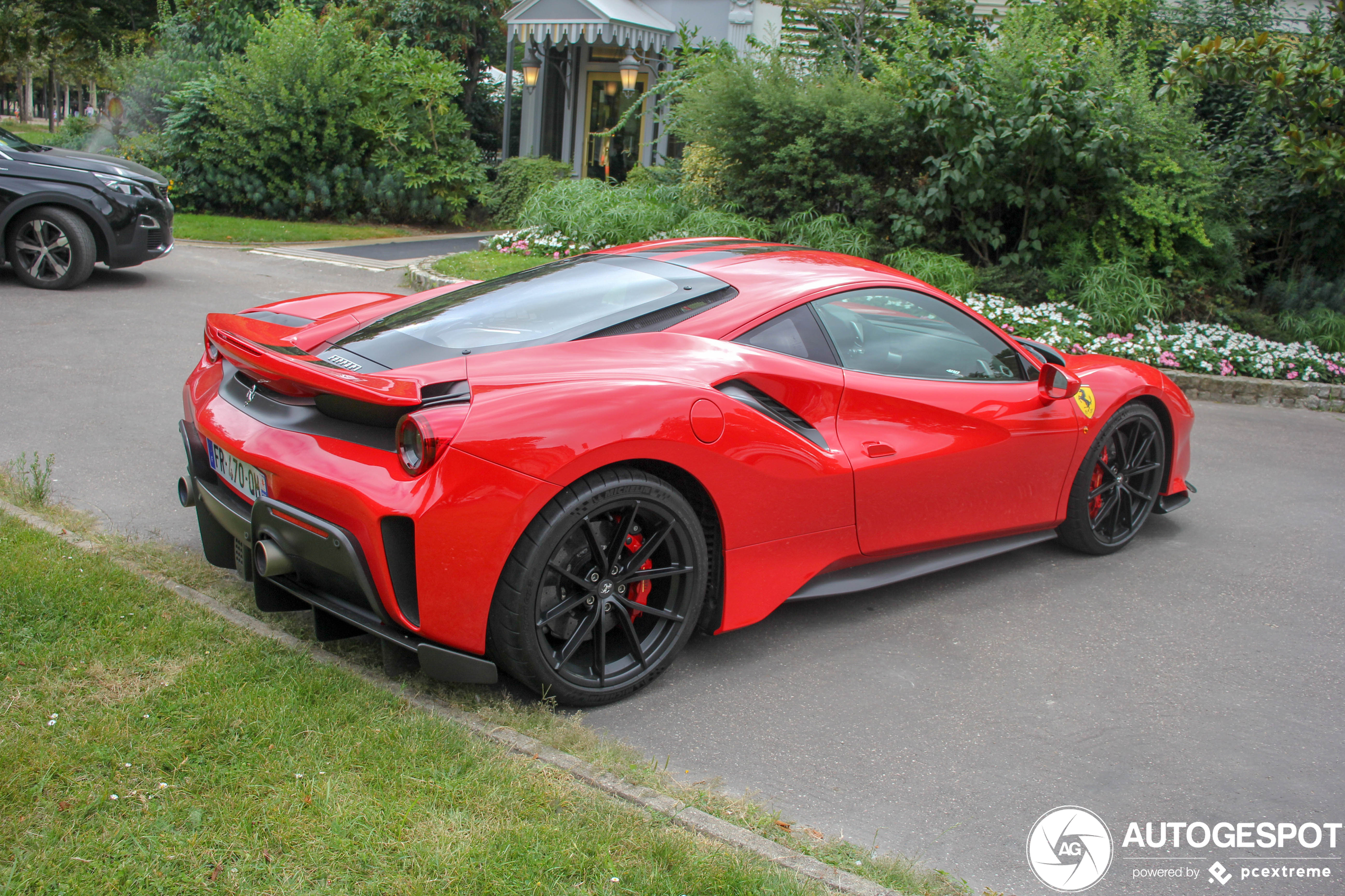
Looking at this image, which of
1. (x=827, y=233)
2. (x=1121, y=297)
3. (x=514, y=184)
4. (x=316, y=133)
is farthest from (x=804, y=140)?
(x=316, y=133)

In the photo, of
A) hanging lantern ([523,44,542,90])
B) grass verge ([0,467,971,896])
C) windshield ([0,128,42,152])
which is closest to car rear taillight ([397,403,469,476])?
grass verge ([0,467,971,896])

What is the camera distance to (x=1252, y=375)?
8.97 m

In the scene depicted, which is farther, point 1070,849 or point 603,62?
point 603,62

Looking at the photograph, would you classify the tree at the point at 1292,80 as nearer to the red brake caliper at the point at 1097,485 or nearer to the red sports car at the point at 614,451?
the red brake caliper at the point at 1097,485

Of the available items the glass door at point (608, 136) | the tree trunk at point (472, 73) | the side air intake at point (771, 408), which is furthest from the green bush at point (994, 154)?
the tree trunk at point (472, 73)

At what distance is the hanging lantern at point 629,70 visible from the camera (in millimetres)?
17328

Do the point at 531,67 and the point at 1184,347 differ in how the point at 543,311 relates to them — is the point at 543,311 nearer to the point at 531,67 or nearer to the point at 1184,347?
the point at 1184,347

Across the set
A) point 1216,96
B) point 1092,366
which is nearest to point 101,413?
point 1092,366

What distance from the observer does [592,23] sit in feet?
56.6

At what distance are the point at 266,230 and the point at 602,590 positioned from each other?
1305 centimetres

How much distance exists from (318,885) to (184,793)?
481 millimetres

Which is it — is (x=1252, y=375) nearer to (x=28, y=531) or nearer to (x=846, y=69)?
(x=846, y=69)

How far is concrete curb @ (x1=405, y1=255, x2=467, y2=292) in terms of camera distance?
10461mm

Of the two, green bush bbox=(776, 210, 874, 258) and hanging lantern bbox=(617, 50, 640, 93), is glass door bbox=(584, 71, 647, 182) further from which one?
green bush bbox=(776, 210, 874, 258)
